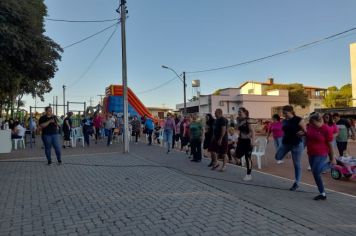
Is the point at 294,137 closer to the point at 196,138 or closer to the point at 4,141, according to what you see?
the point at 196,138

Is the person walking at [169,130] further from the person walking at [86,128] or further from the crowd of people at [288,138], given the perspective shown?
the person walking at [86,128]

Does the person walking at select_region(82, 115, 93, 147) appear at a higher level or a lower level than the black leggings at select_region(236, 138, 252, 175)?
higher

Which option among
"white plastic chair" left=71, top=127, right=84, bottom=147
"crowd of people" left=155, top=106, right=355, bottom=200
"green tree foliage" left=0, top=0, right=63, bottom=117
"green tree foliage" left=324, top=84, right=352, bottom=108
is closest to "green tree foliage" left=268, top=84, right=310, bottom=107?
"green tree foliage" left=324, top=84, right=352, bottom=108

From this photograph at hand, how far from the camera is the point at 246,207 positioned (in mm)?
6230

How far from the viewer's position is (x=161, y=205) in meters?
6.29

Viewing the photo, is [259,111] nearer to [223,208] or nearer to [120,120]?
[120,120]

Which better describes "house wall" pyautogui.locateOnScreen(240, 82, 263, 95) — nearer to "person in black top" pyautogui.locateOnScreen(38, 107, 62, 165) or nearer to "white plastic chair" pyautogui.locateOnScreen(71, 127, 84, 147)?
"white plastic chair" pyautogui.locateOnScreen(71, 127, 84, 147)

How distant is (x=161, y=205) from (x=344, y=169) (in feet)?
16.9

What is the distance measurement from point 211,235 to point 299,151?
377 centimetres

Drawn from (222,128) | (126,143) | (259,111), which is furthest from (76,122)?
(259,111)

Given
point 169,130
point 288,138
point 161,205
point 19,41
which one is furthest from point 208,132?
point 19,41

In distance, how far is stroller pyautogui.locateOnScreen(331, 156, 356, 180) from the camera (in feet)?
29.3

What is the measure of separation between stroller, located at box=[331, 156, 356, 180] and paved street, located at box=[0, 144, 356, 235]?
1.43m

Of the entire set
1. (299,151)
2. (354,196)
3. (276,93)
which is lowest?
(354,196)
